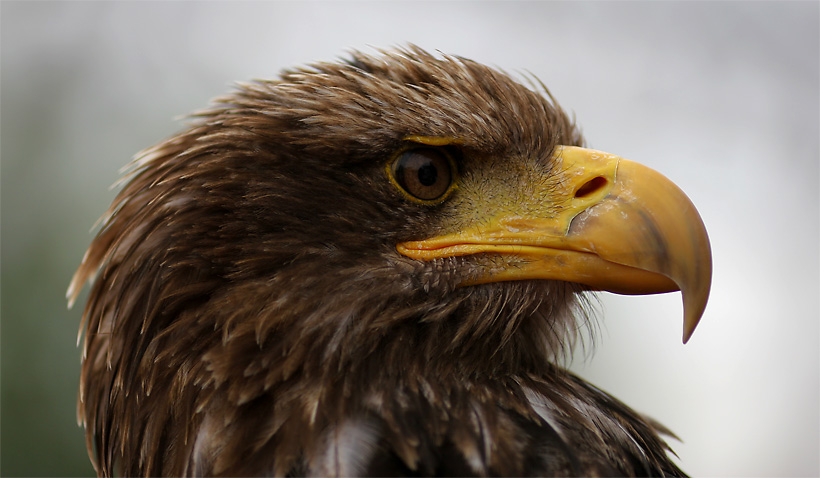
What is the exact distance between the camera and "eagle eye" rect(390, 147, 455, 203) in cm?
139

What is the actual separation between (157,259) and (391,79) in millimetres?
689

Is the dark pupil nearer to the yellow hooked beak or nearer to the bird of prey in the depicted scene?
the bird of prey

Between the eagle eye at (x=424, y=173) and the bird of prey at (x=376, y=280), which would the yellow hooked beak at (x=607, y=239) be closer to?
the bird of prey at (x=376, y=280)

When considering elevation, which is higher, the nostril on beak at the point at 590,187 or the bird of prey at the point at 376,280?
the nostril on beak at the point at 590,187

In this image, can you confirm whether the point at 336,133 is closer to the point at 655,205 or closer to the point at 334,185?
the point at 334,185

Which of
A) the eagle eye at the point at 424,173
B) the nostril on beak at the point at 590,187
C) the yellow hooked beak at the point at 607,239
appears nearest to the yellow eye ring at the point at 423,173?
the eagle eye at the point at 424,173

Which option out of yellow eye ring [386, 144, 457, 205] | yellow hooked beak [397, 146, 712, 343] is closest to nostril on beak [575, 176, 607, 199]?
yellow hooked beak [397, 146, 712, 343]

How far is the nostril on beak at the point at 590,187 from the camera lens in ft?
4.60

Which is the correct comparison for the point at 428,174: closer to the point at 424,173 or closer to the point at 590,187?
the point at 424,173

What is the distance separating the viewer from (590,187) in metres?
1.41

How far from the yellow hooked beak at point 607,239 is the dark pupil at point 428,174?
5.2 inches

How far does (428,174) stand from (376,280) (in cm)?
27

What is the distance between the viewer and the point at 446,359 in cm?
140

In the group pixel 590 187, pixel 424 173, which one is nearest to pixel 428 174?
pixel 424 173
